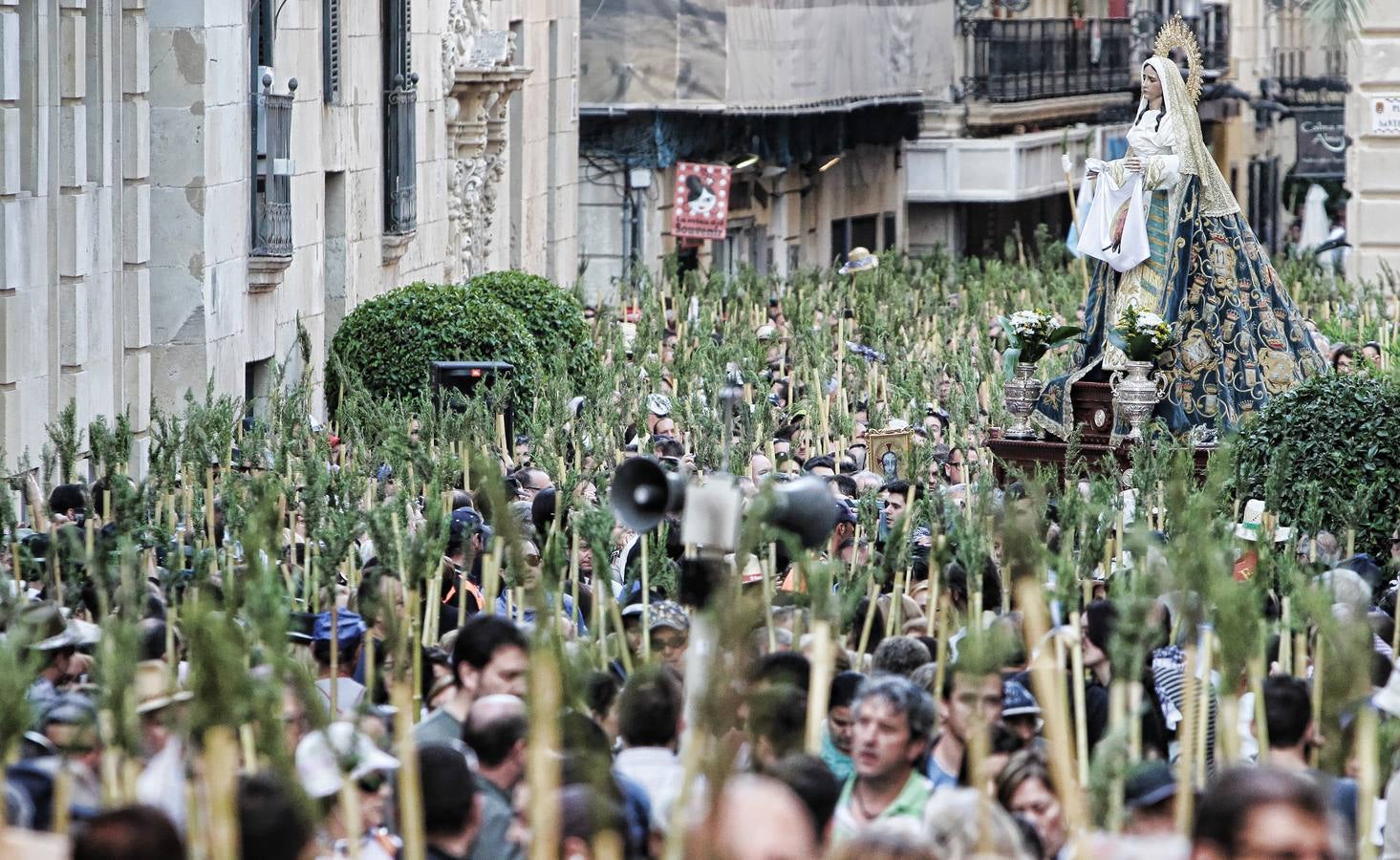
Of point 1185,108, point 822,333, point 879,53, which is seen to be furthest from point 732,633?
point 879,53

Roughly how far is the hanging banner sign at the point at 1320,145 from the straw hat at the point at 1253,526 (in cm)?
3215

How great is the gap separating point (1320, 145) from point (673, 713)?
39718 mm

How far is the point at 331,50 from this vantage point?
21188 mm

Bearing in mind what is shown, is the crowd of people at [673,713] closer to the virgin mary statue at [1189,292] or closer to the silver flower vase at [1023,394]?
the silver flower vase at [1023,394]

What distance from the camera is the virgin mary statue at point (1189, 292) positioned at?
15.8m

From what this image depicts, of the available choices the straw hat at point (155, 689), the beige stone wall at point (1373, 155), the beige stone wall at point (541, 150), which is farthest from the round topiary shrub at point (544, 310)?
the straw hat at point (155, 689)

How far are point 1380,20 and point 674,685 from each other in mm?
19819

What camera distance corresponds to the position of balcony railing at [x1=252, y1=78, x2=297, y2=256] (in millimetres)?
18875

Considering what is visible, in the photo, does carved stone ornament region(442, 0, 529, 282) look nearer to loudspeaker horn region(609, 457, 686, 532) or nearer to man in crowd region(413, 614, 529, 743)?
loudspeaker horn region(609, 457, 686, 532)

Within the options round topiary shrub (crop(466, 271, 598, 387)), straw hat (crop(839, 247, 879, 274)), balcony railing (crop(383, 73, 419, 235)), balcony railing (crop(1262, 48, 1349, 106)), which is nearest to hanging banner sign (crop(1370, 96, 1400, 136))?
straw hat (crop(839, 247, 879, 274))

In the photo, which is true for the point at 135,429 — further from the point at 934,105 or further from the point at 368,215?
the point at 934,105

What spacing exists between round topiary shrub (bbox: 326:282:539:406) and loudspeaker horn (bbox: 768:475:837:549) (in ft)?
38.1

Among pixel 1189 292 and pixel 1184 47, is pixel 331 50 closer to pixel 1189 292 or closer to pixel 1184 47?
pixel 1184 47

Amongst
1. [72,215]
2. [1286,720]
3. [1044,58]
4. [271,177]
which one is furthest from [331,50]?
[1044,58]
